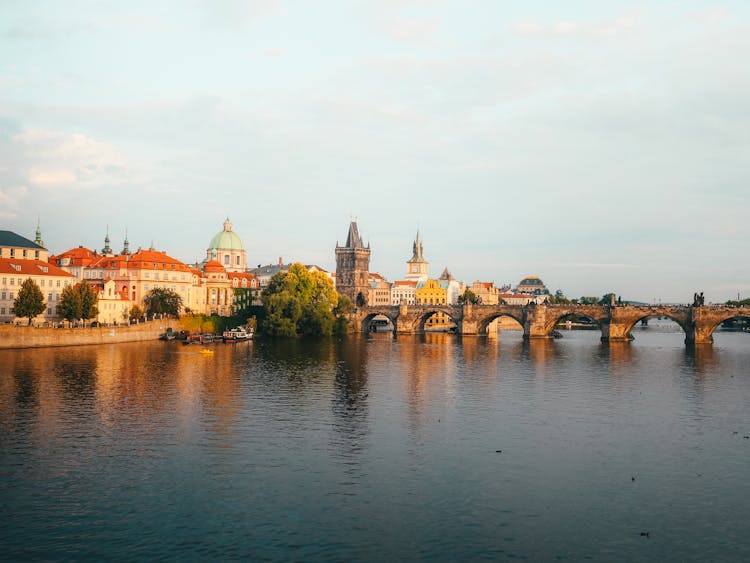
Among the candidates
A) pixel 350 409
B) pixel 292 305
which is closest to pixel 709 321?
pixel 292 305

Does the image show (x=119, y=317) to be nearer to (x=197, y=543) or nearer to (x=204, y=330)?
(x=204, y=330)

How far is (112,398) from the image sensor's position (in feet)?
202

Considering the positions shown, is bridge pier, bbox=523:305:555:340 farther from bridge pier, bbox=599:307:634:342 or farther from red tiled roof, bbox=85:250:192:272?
red tiled roof, bbox=85:250:192:272

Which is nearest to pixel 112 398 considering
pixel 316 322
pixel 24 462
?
pixel 24 462

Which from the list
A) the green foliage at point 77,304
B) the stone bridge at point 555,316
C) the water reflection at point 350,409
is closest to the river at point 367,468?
the water reflection at point 350,409

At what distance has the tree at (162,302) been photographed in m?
139

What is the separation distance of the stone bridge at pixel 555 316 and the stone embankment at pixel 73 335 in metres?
67.5

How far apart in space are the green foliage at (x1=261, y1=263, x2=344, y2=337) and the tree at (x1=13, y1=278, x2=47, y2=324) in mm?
47381

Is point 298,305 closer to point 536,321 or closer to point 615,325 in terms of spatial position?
point 536,321

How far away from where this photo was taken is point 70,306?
11431 cm

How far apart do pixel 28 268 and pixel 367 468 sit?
330 ft

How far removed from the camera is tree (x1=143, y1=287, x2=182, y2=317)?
456 ft

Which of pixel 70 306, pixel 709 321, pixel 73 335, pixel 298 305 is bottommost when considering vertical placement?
pixel 73 335

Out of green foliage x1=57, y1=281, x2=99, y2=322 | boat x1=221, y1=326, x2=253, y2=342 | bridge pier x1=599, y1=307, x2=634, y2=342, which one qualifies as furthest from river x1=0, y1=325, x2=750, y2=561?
bridge pier x1=599, y1=307, x2=634, y2=342
